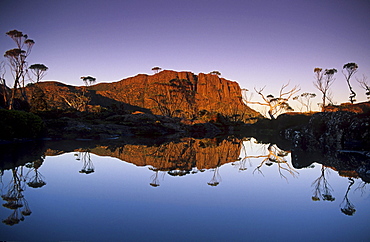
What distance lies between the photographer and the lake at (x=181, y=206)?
2.41 m

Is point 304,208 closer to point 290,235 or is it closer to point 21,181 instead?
point 290,235

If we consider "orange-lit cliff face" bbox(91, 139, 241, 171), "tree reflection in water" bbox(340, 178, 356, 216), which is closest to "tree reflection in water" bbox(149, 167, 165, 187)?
"orange-lit cliff face" bbox(91, 139, 241, 171)

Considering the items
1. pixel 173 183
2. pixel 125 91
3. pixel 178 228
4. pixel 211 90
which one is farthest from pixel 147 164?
pixel 211 90

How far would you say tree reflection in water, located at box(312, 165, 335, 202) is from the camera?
3.77 metres

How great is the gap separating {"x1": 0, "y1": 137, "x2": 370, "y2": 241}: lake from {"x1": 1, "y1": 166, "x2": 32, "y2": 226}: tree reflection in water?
0.01 meters

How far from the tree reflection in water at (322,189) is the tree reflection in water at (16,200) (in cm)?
436

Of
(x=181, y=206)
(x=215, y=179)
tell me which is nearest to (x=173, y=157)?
(x=215, y=179)

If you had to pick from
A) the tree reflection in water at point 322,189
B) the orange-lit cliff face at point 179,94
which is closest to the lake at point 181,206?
the tree reflection in water at point 322,189

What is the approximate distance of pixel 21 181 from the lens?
176 inches

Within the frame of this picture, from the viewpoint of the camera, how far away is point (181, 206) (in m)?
3.25

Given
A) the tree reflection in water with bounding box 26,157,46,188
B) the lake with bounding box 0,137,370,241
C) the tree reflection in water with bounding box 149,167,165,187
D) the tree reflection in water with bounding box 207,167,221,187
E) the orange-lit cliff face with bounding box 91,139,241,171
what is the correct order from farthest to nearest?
the orange-lit cliff face with bounding box 91,139,241,171
the tree reflection in water with bounding box 207,167,221,187
the tree reflection in water with bounding box 149,167,165,187
the tree reflection in water with bounding box 26,157,46,188
the lake with bounding box 0,137,370,241

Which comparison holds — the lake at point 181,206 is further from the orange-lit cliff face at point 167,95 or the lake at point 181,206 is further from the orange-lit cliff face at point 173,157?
the orange-lit cliff face at point 167,95

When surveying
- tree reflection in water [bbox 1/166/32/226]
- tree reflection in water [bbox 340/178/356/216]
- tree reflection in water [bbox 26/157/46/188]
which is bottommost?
tree reflection in water [bbox 26/157/46/188]

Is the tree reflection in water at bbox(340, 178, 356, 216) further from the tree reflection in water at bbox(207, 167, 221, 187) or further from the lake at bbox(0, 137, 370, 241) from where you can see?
the tree reflection in water at bbox(207, 167, 221, 187)
